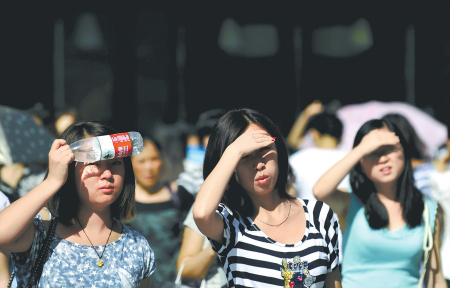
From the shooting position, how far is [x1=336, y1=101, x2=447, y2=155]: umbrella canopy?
26.3 ft

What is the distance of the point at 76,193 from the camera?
2891 mm

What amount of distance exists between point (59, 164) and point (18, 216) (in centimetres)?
26

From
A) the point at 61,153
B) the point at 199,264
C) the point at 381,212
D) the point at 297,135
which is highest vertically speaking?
the point at 61,153

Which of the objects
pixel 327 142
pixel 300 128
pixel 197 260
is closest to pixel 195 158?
pixel 327 142

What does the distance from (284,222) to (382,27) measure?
6544 mm

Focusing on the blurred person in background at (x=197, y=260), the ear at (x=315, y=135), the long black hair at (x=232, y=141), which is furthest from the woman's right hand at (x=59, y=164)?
the ear at (x=315, y=135)

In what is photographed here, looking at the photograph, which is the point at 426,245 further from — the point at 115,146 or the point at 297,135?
the point at 297,135

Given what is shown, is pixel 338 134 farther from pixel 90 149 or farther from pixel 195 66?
pixel 90 149

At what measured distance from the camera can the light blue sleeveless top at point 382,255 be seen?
3643 millimetres

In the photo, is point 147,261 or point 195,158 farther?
point 195,158

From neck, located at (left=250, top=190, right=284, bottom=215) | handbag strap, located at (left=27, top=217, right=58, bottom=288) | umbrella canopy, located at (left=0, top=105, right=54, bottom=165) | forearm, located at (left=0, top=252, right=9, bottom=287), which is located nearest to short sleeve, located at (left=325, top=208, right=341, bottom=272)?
neck, located at (left=250, top=190, right=284, bottom=215)

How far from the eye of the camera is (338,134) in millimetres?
6035

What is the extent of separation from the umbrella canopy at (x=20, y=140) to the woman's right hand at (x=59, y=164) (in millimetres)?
1596

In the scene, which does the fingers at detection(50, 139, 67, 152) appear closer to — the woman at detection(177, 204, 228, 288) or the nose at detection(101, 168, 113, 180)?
the nose at detection(101, 168, 113, 180)
